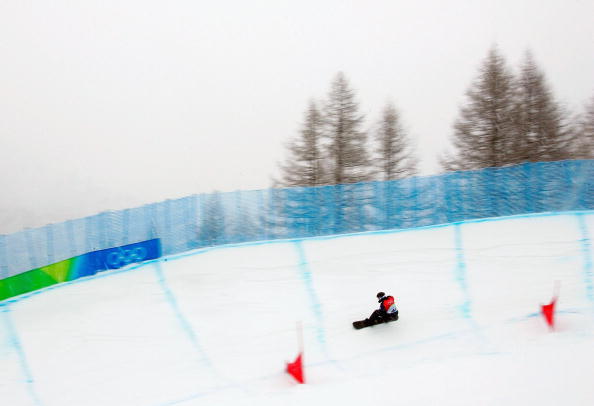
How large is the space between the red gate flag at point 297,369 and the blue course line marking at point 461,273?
4.44m

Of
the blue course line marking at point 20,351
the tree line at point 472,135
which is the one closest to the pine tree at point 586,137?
the tree line at point 472,135

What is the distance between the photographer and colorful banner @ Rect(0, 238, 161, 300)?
13055 millimetres

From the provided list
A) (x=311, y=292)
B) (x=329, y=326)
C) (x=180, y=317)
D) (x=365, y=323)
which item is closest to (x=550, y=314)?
(x=365, y=323)

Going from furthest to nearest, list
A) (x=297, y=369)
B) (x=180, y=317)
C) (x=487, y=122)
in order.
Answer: (x=487, y=122) < (x=180, y=317) < (x=297, y=369)

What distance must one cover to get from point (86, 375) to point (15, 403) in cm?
136

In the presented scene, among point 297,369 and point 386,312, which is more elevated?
point 386,312

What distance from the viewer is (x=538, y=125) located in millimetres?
25891

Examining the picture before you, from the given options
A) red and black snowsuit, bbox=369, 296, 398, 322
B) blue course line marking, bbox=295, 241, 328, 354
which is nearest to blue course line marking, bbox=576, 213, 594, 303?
red and black snowsuit, bbox=369, 296, 398, 322

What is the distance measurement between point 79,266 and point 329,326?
7.58 meters

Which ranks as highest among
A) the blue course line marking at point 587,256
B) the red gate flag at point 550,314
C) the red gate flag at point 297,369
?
the blue course line marking at point 587,256

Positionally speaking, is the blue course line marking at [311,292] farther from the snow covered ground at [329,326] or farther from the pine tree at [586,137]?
the pine tree at [586,137]

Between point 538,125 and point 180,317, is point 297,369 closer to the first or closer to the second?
point 180,317

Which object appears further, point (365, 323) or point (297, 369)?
point (365, 323)

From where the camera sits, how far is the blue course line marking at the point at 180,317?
1065 cm
